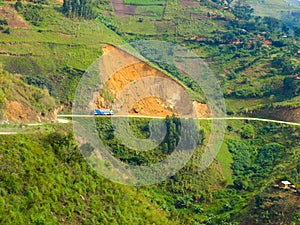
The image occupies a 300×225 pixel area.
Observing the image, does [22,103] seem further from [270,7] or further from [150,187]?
[270,7]

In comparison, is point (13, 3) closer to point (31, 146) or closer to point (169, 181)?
point (169, 181)

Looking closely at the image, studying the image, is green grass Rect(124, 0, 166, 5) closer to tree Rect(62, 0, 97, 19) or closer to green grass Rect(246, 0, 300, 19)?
tree Rect(62, 0, 97, 19)

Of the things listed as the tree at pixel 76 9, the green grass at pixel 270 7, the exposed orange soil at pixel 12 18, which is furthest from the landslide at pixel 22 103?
the green grass at pixel 270 7

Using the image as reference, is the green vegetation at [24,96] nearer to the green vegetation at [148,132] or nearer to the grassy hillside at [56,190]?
the green vegetation at [148,132]

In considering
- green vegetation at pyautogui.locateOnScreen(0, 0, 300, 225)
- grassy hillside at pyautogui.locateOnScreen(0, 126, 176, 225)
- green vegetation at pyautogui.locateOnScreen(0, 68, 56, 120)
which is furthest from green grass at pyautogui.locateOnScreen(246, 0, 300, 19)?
grassy hillside at pyautogui.locateOnScreen(0, 126, 176, 225)

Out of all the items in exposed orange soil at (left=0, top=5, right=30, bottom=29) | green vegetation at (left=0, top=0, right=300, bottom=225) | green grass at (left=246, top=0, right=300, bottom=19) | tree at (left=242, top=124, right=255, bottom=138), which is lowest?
green grass at (left=246, top=0, right=300, bottom=19)

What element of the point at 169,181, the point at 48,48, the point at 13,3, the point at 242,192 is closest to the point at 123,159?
the point at 169,181
